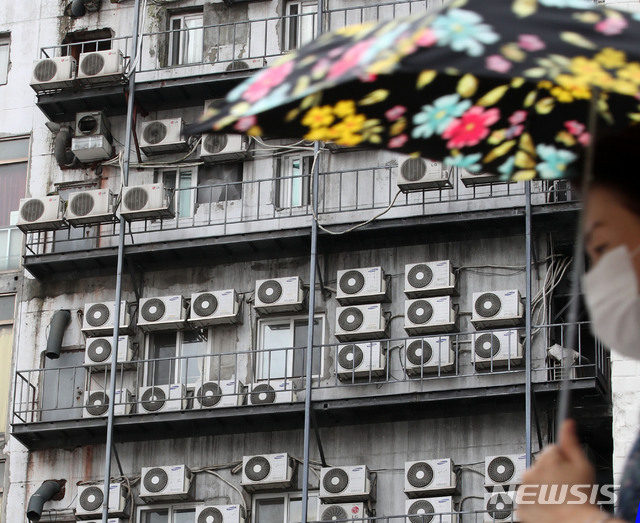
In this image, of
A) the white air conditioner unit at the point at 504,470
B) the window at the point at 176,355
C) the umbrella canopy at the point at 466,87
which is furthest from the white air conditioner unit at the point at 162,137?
the umbrella canopy at the point at 466,87

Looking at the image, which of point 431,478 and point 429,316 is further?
point 429,316

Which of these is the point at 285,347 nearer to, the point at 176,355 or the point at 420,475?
the point at 176,355

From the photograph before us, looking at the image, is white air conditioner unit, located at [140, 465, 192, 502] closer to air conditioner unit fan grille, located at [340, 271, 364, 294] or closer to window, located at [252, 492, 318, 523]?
window, located at [252, 492, 318, 523]

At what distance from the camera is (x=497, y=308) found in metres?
21.2

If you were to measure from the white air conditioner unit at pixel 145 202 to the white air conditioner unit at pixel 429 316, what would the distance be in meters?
3.60

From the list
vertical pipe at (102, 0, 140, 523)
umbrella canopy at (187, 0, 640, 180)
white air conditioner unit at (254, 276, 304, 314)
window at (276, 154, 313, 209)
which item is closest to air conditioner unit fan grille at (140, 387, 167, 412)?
vertical pipe at (102, 0, 140, 523)

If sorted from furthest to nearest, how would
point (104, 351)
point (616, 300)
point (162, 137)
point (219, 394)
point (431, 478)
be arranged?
point (162, 137)
point (104, 351)
point (219, 394)
point (431, 478)
point (616, 300)

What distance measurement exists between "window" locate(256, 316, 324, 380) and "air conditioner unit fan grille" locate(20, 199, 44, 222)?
3446 mm

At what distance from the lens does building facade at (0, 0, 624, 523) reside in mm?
21172

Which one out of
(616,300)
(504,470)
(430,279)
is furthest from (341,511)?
(616,300)

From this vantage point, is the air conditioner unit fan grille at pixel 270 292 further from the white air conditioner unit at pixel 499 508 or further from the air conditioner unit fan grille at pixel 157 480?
the white air conditioner unit at pixel 499 508

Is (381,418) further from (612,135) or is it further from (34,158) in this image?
(612,135)

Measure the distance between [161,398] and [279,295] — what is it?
210cm

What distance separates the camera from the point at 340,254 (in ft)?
73.6
